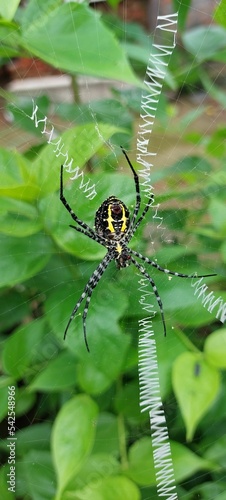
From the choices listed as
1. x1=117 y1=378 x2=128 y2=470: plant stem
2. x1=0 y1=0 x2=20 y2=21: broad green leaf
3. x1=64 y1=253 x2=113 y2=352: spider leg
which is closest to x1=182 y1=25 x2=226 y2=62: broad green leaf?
x1=64 y1=253 x2=113 y2=352: spider leg

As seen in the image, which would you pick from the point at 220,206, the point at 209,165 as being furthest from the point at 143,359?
the point at 209,165

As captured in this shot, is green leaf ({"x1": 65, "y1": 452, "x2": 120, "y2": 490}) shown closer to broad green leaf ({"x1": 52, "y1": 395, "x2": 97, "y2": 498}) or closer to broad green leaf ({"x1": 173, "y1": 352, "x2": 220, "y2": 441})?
broad green leaf ({"x1": 52, "y1": 395, "x2": 97, "y2": 498})

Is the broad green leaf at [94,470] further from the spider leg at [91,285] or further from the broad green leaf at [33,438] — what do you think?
the spider leg at [91,285]

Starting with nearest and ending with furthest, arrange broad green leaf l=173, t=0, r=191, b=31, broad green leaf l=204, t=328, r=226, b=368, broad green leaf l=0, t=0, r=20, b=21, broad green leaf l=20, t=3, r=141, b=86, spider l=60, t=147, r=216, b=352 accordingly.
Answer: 1. broad green leaf l=0, t=0, r=20, b=21
2. broad green leaf l=20, t=3, r=141, b=86
3. broad green leaf l=204, t=328, r=226, b=368
4. spider l=60, t=147, r=216, b=352
5. broad green leaf l=173, t=0, r=191, b=31

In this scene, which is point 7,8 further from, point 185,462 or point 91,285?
point 185,462

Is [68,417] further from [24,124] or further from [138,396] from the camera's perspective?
[24,124]
